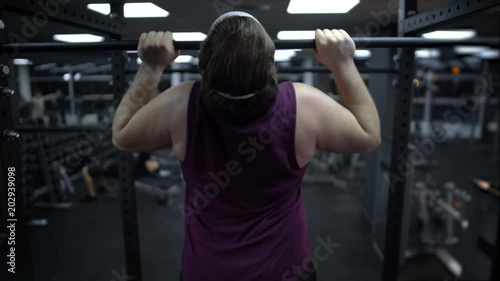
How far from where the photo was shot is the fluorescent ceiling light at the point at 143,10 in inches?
66.4

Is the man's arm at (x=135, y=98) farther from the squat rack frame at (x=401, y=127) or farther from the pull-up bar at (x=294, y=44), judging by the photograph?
the squat rack frame at (x=401, y=127)

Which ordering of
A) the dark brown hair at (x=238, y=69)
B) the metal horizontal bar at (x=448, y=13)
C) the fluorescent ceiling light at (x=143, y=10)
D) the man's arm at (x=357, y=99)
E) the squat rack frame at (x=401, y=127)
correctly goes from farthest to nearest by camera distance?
the fluorescent ceiling light at (x=143, y=10)
the squat rack frame at (x=401, y=127)
the metal horizontal bar at (x=448, y=13)
the man's arm at (x=357, y=99)
the dark brown hair at (x=238, y=69)

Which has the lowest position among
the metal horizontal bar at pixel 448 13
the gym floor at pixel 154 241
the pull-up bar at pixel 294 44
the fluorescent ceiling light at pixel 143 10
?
the gym floor at pixel 154 241

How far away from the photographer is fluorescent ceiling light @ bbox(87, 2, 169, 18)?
1694 millimetres

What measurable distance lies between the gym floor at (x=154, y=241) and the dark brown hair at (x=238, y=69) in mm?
2269

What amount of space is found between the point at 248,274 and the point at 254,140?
0.31 m

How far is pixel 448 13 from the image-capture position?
1.08 metres

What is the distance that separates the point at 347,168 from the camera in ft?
18.8

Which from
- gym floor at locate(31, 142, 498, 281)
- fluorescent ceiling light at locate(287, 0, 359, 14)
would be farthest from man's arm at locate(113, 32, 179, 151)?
gym floor at locate(31, 142, 498, 281)

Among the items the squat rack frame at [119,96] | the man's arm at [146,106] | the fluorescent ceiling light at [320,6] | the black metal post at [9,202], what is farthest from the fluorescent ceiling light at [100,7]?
the man's arm at [146,106]

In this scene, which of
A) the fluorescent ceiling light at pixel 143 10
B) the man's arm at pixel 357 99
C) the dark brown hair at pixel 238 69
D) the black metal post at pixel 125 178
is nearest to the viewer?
the dark brown hair at pixel 238 69

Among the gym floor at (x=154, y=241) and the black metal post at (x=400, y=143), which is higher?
the black metal post at (x=400, y=143)

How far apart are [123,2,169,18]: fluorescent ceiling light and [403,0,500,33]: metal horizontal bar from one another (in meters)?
1.17

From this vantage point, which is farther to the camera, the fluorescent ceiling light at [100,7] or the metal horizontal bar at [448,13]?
the fluorescent ceiling light at [100,7]
